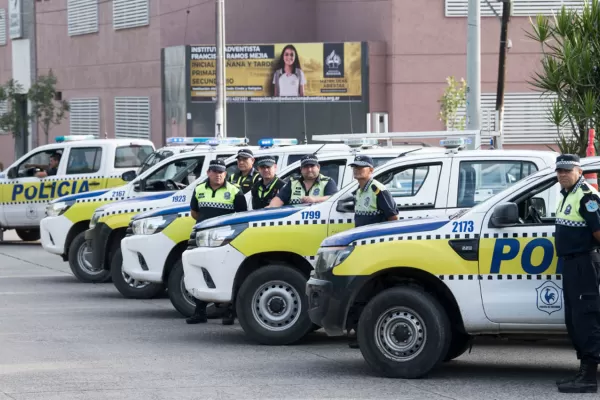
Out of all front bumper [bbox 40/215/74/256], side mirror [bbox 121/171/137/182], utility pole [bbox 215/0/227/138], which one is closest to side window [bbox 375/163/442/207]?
front bumper [bbox 40/215/74/256]

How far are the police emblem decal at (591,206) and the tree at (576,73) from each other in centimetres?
556

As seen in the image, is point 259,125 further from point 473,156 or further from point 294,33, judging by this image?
point 473,156

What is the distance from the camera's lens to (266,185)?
44.1ft

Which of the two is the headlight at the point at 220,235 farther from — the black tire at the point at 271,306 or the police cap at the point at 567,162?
the police cap at the point at 567,162

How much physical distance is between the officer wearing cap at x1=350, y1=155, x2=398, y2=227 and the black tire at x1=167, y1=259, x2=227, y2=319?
10.5ft

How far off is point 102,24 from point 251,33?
705 cm

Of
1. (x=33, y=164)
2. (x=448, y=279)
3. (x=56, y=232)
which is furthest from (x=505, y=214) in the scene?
(x=33, y=164)

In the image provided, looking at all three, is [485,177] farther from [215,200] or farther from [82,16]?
[82,16]

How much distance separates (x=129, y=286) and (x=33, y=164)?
853cm

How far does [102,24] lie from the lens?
153ft

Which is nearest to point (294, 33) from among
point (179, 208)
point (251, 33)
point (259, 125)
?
point (251, 33)

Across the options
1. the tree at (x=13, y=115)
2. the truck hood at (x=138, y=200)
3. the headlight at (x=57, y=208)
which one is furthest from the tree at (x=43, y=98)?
the truck hood at (x=138, y=200)

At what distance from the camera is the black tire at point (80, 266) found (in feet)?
57.9

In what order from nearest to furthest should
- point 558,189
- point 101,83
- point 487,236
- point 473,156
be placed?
point 487,236, point 558,189, point 473,156, point 101,83
